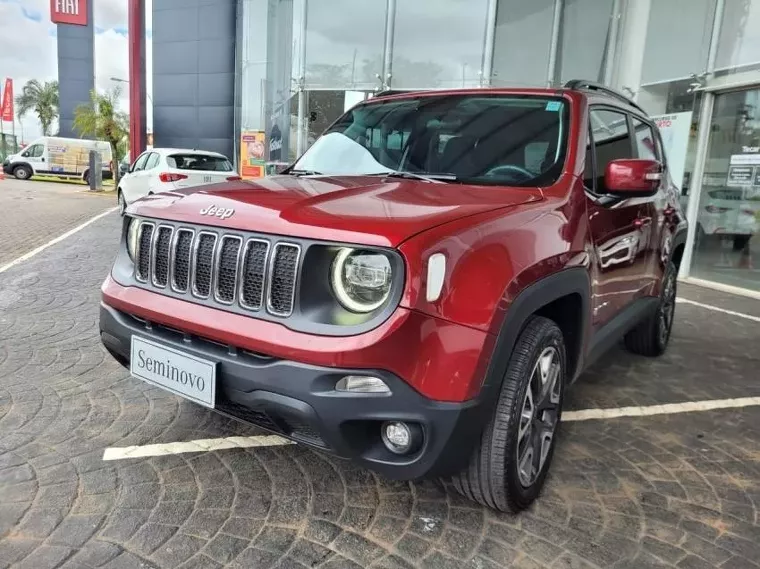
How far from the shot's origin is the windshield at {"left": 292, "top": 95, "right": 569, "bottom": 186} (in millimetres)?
2842

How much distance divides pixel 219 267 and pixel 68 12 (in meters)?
38.9

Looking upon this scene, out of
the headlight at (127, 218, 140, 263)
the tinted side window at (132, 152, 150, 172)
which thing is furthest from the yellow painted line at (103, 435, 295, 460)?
the tinted side window at (132, 152, 150, 172)

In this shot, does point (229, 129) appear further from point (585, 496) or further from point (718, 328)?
point (585, 496)

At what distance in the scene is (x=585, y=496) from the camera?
263cm

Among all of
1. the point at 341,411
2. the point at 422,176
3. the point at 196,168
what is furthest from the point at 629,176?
the point at 196,168

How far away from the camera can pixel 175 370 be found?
230 cm

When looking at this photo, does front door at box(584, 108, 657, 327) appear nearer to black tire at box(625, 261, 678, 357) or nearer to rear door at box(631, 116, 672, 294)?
rear door at box(631, 116, 672, 294)

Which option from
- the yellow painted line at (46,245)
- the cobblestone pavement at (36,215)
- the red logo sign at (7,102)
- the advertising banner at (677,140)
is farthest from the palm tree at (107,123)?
the advertising banner at (677,140)

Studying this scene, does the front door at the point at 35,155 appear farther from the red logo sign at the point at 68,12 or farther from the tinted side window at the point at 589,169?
the tinted side window at the point at 589,169

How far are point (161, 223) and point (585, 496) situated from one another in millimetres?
2117

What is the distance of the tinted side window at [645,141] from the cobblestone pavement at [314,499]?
159 centimetres

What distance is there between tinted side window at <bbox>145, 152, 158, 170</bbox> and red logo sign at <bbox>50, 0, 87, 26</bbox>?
1068 inches

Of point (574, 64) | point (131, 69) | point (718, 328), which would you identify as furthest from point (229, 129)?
point (718, 328)

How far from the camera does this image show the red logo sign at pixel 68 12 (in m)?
33.7
